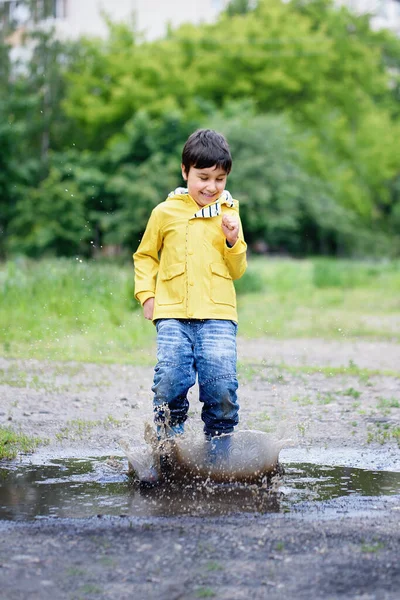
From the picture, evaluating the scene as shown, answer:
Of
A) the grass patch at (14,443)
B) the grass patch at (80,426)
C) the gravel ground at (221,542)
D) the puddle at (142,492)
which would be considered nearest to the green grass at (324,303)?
the grass patch at (80,426)

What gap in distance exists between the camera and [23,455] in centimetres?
516

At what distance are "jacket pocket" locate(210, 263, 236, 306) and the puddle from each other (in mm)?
838

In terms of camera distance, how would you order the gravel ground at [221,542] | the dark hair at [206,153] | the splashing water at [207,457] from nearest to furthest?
the gravel ground at [221,542]
the splashing water at [207,457]
the dark hair at [206,153]

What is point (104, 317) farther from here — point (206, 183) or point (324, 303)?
point (206, 183)

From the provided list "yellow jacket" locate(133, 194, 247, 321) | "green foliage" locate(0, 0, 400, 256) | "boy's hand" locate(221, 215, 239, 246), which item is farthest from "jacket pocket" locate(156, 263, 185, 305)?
"green foliage" locate(0, 0, 400, 256)

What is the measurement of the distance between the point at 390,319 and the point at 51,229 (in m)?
21.7

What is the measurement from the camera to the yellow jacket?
4539 mm

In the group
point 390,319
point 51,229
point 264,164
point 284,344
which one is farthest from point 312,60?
point 284,344

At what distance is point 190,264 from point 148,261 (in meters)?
0.30

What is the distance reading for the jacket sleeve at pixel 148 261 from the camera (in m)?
4.69

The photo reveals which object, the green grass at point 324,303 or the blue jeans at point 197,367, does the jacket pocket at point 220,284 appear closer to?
the blue jeans at point 197,367

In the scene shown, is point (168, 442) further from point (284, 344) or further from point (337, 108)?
point (337, 108)

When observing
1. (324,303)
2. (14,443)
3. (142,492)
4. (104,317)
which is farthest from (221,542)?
(324,303)

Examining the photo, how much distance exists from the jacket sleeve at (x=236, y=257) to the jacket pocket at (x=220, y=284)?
1.1 inches
